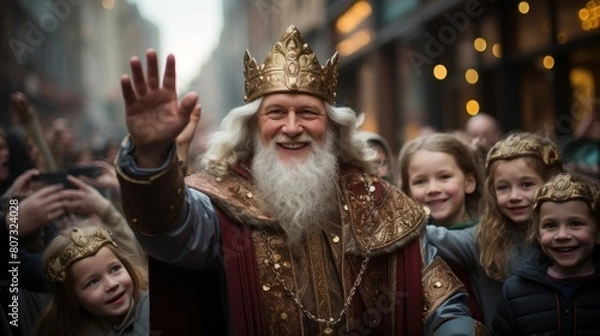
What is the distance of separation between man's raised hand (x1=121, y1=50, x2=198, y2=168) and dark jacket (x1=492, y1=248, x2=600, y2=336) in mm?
1622

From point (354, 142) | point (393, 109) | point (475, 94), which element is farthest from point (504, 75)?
point (354, 142)

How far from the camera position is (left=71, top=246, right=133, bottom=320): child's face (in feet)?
11.5

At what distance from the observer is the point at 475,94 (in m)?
10.7

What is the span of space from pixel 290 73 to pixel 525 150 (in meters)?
1.27

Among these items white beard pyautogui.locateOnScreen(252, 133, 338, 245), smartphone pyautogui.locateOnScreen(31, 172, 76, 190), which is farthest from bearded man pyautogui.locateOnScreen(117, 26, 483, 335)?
smartphone pyautogui.locateOnScreen(31, 172, 76, 190)

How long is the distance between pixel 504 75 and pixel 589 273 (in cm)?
672

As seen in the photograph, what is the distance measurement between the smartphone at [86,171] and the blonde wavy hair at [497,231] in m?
2.51

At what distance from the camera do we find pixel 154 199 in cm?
270

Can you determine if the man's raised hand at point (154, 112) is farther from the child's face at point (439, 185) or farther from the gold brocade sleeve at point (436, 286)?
the child's face at point (439, 185)

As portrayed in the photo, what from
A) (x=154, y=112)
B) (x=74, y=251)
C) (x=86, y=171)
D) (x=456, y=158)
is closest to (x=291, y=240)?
(x=154, y=112)

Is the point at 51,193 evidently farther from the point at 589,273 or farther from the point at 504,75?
the point at 504,75

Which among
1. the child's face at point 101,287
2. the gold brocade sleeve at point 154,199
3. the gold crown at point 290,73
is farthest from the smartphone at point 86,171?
the gold brocade sleeve at point 154,199

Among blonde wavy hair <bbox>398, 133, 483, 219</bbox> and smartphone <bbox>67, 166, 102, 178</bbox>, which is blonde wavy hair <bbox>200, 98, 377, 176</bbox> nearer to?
blonde wavy hair <bbox>398, 133, 483, 219</bbox>

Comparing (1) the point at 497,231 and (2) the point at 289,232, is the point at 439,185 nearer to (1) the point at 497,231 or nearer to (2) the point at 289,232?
(1) the point at 497,231
